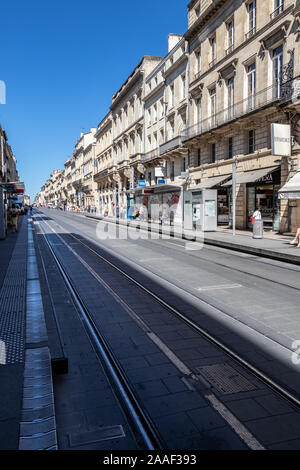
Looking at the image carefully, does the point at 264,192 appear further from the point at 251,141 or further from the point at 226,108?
the point at 226,108

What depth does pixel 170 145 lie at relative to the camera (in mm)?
32781

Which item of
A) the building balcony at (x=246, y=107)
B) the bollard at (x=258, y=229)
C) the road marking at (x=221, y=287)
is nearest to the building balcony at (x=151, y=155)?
the building balcony at (x=246, y=107)

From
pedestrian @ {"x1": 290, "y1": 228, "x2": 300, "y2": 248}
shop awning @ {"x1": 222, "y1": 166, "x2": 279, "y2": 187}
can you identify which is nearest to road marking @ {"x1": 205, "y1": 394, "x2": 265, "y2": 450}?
pedestrian @ {"x1": 290, "y1": 228, "x2": 300, "y2": 248}

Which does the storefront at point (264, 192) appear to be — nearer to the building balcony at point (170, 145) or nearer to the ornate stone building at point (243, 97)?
the ornate stone building at point (243, 97)

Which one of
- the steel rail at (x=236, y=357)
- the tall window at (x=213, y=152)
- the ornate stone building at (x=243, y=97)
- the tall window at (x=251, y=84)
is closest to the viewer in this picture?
the steel rail at (x=236, y=357)

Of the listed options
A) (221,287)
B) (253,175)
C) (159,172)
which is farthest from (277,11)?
(159,172)

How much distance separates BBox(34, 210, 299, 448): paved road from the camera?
345cm

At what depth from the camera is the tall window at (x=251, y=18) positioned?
71.5 feet

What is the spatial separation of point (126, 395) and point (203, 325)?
7.86 feet

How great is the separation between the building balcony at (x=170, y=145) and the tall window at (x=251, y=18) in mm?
10322

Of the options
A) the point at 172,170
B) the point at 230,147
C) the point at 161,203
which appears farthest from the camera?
the point at 172,170

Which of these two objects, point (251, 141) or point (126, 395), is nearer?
point (126, 395)

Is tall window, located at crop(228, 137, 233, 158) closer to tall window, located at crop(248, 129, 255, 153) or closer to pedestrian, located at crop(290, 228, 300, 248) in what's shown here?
tall window, located at crop(248, 129, 255, 153)

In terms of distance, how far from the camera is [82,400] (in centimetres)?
361
